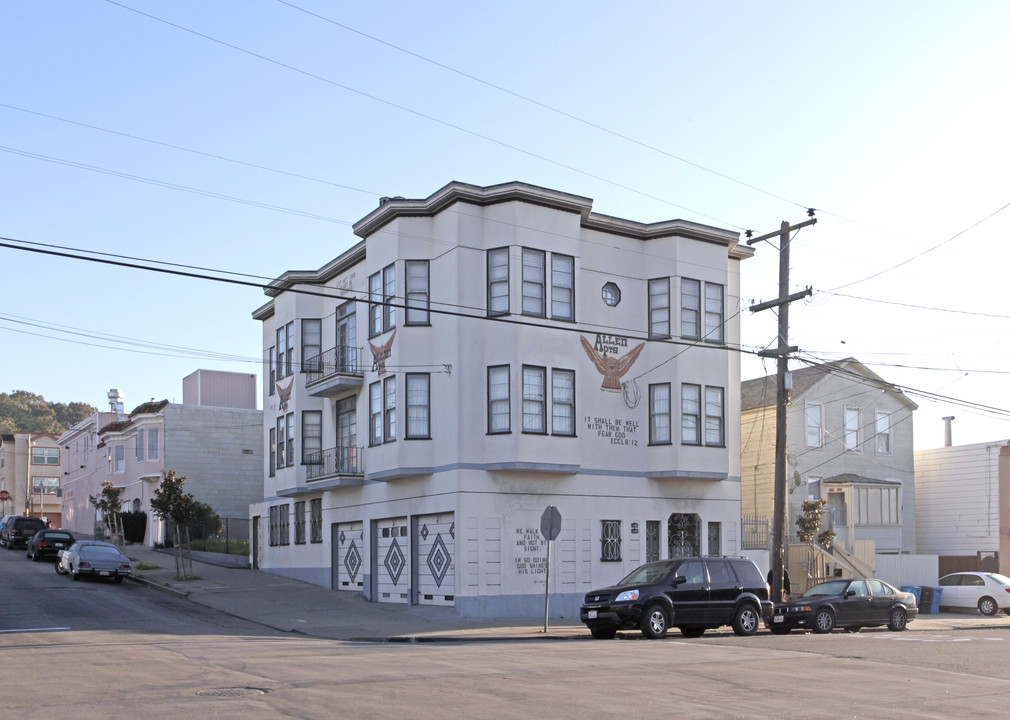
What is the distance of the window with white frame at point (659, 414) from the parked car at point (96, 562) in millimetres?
16856

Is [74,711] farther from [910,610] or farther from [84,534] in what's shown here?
[84,534]

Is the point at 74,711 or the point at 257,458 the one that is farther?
the point at 257,458

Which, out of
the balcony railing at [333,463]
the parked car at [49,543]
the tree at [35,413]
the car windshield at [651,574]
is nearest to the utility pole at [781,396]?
the car windshield at [651,574]

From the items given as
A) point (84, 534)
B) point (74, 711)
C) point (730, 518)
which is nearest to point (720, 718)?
point (74, 711)

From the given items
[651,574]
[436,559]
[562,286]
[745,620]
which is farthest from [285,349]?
[745,620]

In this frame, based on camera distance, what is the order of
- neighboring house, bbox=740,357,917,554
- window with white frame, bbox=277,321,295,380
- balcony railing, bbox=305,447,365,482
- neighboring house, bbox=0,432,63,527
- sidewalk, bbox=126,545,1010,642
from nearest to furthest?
sidewalk, bbox=126,545,1010,642 → balcony railing, bbox=305,447,365,482 → window with white frame, bbox=277,321,295,380 → neighboring house, bbox=740,357,917,554 → neighboring house, bbox=0,432,63,527

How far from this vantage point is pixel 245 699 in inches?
451

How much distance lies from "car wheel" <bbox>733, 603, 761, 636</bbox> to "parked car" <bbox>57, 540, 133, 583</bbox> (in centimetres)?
1973

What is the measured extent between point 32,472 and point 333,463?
60405mm

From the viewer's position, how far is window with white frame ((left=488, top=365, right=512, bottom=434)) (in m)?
26.6

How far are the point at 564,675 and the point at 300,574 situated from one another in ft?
73.7

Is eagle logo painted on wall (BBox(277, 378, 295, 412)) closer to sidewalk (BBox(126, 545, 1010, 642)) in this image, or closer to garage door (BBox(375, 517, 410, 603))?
sidewalk (BBox(126, 545, 1010, 642))

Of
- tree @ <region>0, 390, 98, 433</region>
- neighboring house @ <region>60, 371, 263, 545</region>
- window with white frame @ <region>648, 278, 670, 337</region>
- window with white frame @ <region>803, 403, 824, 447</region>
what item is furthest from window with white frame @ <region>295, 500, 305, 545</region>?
tree @ <region>0, 390, 98, 433</region>

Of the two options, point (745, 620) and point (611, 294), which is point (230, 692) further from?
point (611, 294)
